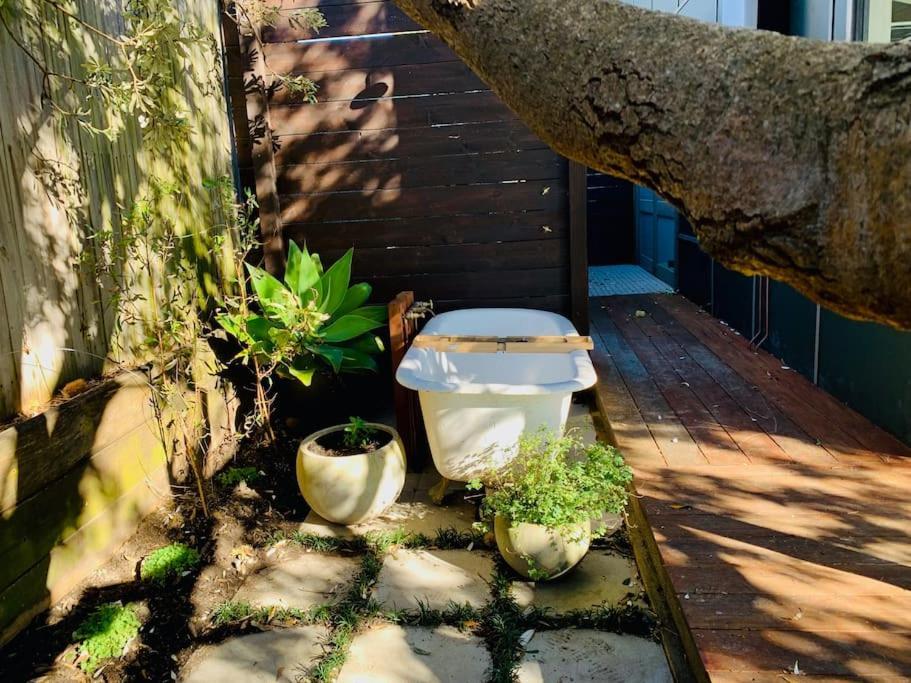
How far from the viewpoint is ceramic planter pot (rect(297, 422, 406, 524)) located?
302 cm

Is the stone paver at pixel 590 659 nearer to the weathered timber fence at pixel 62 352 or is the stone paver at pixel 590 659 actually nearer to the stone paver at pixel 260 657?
the stone paver at pixel 260 657

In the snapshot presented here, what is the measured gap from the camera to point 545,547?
8.34ft

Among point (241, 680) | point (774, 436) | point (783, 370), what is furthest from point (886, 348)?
point (241, 680)

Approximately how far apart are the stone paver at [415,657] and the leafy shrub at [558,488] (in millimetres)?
476

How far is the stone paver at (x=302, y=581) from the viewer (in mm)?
2582

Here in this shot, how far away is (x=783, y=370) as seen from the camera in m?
4.48

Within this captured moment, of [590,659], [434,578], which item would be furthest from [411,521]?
[590,659]

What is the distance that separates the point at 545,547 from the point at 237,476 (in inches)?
65.8

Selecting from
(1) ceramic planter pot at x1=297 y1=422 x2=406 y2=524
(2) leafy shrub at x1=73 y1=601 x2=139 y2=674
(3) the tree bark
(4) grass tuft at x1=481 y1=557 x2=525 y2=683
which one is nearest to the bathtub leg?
(1) ceramic planter pot at x1=297 y1=422 x2=406 y2=524

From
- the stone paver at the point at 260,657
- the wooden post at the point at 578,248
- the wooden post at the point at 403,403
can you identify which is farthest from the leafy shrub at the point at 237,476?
the wooden post at the point at 578,248

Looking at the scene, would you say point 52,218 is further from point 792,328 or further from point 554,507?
point 792,328

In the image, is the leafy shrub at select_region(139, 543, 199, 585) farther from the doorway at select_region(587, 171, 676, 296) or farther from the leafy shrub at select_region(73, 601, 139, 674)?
the doorway at select_region(587, 171, 676, 296)

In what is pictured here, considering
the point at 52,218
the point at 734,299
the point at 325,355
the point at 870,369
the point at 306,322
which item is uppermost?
the point at 52,218

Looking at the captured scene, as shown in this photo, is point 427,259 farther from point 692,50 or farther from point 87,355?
point 692,50
